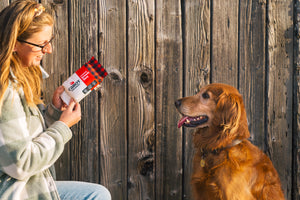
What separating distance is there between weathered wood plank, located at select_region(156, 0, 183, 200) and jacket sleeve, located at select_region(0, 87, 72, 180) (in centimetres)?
123

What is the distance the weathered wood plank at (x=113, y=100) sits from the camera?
2.69 m

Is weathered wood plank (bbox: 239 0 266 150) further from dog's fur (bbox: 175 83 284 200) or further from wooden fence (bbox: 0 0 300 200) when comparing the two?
dog's fur (bbox: 175 83 284 200)

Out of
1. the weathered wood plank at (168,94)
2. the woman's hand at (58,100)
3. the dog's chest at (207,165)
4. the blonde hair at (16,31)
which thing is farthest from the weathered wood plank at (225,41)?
the blonde hair at (16,31)

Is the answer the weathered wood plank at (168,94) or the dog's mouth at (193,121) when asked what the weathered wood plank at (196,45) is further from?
the dog's mouth at (193,121)

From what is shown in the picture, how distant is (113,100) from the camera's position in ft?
9.05

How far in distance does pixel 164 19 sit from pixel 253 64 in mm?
897

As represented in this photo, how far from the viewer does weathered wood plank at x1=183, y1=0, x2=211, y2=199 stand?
2.77m

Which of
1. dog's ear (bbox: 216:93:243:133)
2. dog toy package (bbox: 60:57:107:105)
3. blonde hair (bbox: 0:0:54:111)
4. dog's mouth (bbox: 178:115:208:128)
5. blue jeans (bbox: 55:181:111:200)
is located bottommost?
blue jeans (bbox: 55:181:111:200)

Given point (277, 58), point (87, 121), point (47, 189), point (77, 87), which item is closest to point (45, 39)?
point (77, 87)

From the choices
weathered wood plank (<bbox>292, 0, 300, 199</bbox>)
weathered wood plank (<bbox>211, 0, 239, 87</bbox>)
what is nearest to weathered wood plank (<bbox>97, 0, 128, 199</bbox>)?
weathered wood plank (<bbox>211, 0, 239, 87</bbox>)

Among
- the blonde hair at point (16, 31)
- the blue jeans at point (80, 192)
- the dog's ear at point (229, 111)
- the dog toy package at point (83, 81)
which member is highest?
the blonde hair at point (16, 31)

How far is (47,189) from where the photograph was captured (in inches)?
68.5

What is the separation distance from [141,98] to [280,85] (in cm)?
127

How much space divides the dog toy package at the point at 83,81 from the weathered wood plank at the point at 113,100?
2.23ft
